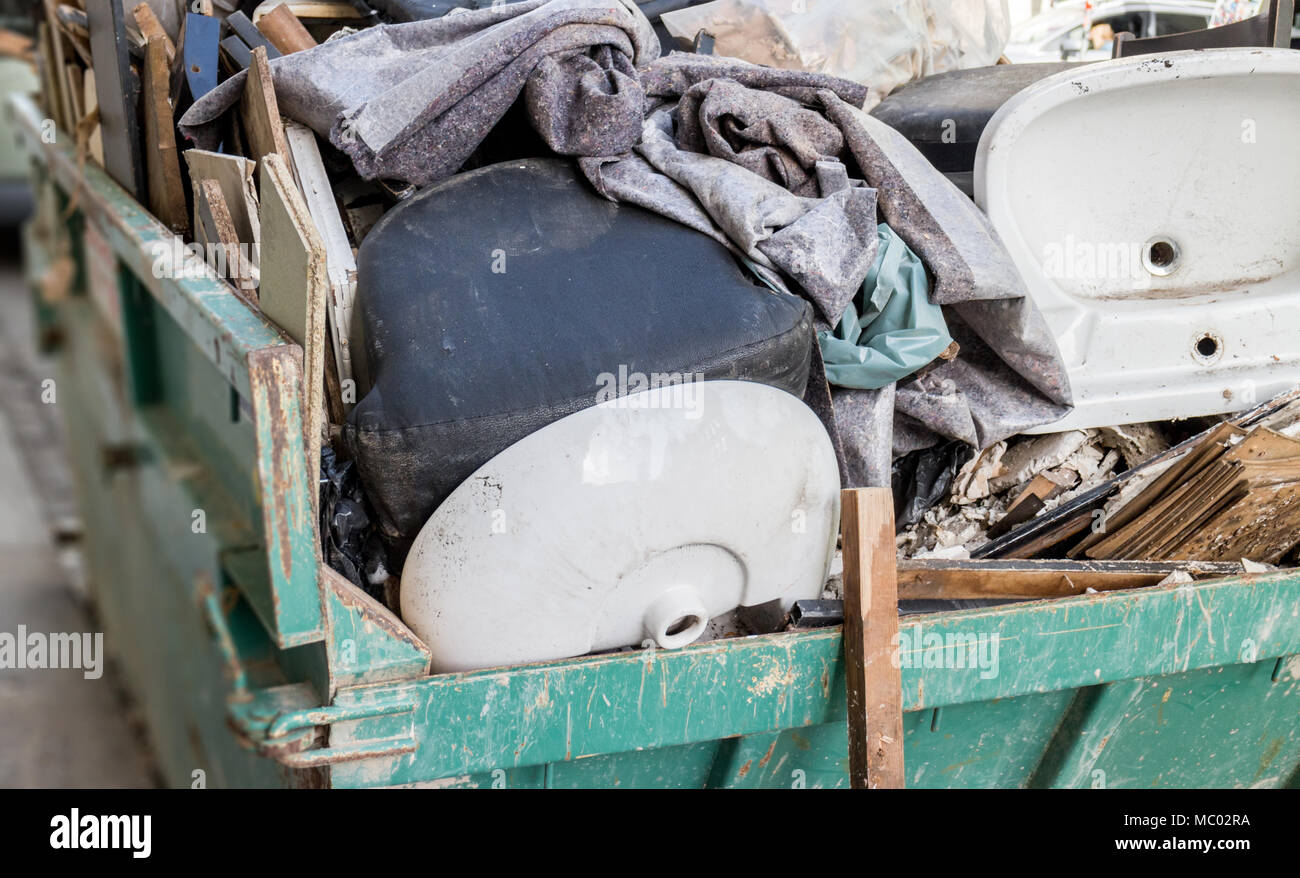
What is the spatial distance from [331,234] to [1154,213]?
152 centimetres

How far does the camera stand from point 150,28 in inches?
83.4

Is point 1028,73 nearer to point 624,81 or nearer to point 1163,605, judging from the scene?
point 624,81

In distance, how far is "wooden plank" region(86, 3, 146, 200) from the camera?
2.09 metres

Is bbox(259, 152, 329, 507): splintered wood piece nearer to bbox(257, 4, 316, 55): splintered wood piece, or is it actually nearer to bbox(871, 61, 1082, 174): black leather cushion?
bbox(257, 4, 316, 55): splintered wood piece

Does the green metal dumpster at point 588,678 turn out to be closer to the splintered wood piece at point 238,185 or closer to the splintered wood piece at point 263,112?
the splintered wood piece at point 238,185

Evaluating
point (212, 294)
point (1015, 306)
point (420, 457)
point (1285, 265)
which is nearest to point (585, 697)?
point (420, 457)

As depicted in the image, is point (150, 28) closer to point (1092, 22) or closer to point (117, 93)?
point (117, 93)

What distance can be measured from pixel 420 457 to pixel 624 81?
74cm

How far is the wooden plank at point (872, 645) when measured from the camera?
147cm

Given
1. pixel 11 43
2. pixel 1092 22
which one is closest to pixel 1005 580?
pixel 1092 22

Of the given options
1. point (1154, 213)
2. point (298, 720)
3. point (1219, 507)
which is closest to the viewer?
point (298, 720)

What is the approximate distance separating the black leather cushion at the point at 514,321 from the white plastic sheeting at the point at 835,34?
2.82 ft

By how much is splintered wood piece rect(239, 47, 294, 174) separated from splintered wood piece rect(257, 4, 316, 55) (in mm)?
302

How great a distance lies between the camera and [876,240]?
1.79 metres
